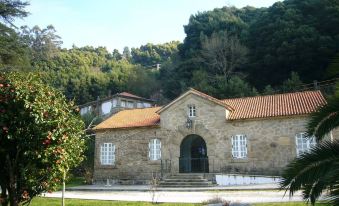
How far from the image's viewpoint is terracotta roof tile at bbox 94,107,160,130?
27.2 m

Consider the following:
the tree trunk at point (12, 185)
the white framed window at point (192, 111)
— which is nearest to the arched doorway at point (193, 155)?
the white framed window at point (192, 111)

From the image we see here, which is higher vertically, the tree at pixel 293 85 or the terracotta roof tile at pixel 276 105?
the tree at pixel 293 85

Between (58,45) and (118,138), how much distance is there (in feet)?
205

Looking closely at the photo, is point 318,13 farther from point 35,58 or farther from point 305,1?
point 35,58

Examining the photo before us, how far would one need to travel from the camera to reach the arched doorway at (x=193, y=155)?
2608 centimetres

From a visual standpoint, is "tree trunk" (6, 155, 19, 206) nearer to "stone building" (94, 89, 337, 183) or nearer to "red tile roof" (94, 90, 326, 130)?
"stone building" (94, 89, 337, 183)

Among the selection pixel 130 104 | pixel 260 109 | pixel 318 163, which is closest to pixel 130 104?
pixel 130 104

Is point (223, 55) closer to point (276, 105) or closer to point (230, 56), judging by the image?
point (230, 56)

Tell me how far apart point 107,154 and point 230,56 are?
1027 inches

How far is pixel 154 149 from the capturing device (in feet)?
86.0

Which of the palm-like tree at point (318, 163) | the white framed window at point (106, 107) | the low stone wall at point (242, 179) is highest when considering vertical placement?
the white framed window at point (106, 107)

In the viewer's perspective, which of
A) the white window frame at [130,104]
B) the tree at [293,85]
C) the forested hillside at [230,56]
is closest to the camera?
the tree at [293,85]

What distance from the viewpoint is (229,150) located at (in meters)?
24.1

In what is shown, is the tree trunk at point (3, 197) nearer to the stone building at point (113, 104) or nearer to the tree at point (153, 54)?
the stone building at point (113, 104)
